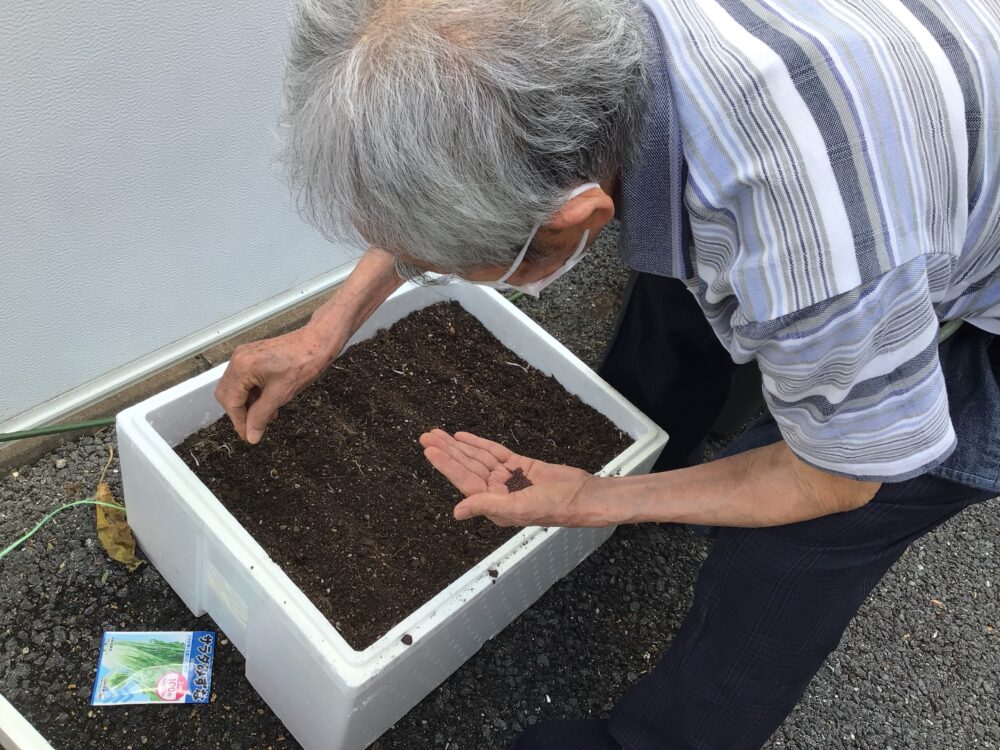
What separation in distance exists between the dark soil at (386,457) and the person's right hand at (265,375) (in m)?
0.15

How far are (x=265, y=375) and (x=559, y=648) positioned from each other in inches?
32.7

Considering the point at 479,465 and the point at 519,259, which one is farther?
the point at 479,465

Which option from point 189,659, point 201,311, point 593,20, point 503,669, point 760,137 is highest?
point 593,20

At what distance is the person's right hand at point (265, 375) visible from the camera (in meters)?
1.24

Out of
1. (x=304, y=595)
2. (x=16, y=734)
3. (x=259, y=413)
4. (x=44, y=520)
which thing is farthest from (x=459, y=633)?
(x=44, y=520)

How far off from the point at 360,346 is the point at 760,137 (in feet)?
3.38

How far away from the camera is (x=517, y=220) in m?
0.77

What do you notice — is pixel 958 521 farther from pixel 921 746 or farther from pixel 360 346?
pixel 360 346

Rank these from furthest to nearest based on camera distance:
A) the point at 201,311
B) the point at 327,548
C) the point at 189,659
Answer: the point at 201,311 → the point at 189,659 → the point at 327,548

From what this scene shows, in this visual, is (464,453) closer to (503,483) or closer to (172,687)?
(503,483)

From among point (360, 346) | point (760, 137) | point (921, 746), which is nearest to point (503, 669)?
point (360, 346)

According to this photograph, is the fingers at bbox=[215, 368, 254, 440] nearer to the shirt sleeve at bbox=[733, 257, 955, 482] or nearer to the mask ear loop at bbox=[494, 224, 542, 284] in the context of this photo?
the mask ear loop at bbox=[494, 224, 542, 284]

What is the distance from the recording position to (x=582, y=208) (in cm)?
78

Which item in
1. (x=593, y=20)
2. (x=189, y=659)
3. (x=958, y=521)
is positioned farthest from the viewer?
(x=958, y=521)
